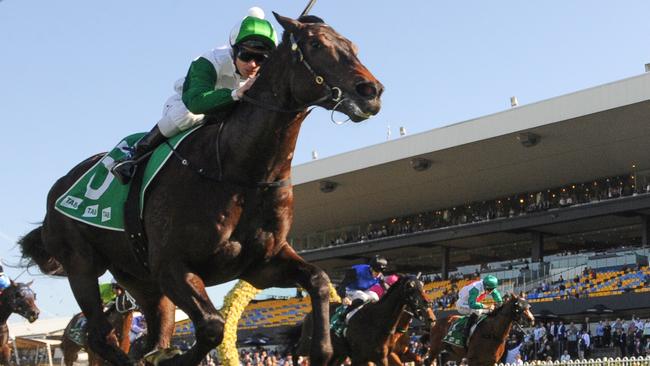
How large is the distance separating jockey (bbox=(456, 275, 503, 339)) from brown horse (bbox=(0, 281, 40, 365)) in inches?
259

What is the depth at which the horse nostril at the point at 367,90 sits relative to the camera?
4703 mm

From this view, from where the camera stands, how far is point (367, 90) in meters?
4.71

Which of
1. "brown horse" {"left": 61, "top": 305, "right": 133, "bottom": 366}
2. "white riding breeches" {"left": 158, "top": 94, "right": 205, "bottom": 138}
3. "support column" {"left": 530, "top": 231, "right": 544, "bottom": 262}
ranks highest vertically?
"support column" {"left": 530, "top": 231, "right": 544, "bottom": 262}

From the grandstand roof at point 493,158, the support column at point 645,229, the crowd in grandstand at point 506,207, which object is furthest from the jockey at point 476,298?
the support column at point 645,229

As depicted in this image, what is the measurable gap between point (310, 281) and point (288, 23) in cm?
134

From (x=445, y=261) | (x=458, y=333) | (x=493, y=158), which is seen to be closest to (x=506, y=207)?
(x=493, y=158)

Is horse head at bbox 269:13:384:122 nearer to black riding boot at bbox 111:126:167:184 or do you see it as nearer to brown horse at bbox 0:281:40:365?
black riding boot at bbox 111:126:167:184

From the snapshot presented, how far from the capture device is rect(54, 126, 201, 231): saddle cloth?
560 cm

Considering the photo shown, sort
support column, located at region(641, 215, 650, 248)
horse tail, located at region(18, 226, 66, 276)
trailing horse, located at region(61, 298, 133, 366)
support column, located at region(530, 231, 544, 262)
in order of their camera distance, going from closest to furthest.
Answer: horse tail, located at region(18, 226, 66, 276), trailing horse, located at region(61, 298, 133, 366), support column, located at region(641, 215, 650, 248), support column, located at region(530, 231, 544, 262)

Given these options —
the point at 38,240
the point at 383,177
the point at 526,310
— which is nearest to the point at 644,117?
the point at 383,177

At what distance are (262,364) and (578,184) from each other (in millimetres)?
16908

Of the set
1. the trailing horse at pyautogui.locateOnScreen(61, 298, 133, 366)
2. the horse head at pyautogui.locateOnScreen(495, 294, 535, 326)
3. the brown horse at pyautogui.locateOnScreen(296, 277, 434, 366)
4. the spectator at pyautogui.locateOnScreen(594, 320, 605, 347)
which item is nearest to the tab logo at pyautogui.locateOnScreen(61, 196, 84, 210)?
the trailing horse at pyautogui.locateOnScreen(61, 298, 133, 366)

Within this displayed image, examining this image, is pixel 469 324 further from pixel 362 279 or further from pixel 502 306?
pixel 362 279

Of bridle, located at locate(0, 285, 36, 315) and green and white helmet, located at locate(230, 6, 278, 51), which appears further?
bridle, located at locate(0, 285, 36, 315)
